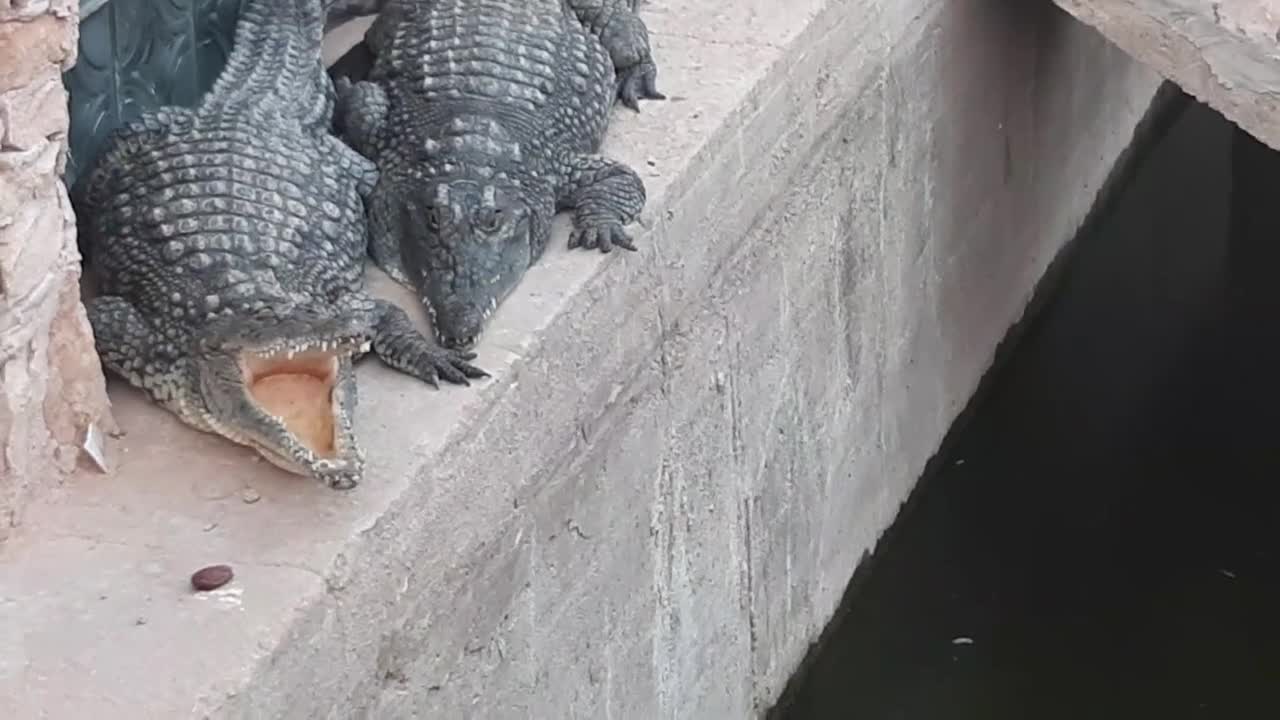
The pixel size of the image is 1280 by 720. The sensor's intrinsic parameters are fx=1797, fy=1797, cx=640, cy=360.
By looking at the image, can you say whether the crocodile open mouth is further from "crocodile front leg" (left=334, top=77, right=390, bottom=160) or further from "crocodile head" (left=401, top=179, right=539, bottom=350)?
"crocodile front leg" (left=334, top=77, right=390, bottom=160)

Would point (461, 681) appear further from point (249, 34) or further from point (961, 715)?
point (961, 715)

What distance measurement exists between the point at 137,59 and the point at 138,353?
79 centimetres

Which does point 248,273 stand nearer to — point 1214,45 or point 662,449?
point 662,449

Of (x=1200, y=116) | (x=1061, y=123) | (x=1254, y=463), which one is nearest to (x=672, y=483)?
(x=1254, y=463)

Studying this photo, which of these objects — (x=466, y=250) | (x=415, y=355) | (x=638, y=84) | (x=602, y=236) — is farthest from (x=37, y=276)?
(x=638, y=84)

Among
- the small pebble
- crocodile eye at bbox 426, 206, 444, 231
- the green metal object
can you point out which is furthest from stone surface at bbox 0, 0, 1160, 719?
the green metal object

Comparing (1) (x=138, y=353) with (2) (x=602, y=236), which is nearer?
(1) (x=138, y=353)

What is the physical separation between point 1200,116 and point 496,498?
186 inches

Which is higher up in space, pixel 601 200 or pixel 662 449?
pixel 601 200

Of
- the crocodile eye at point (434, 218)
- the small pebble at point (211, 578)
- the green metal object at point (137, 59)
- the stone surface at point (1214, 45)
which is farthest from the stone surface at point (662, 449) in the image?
the green metal object at point (137, 59)

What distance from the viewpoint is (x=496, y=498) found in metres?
2.66

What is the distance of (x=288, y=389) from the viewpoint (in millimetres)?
2562

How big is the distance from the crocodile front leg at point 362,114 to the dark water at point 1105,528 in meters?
1.63

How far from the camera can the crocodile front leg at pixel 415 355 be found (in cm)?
268
